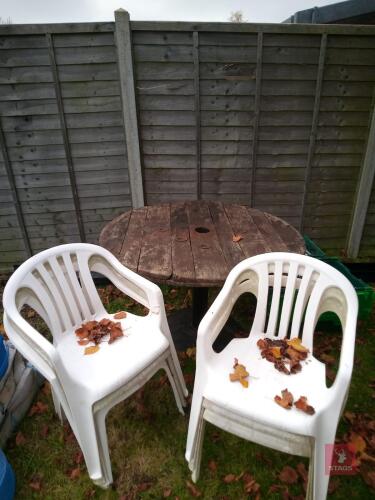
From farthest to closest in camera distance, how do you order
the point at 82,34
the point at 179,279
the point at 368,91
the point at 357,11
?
the point at 357,11, the point at 368,91, the point at 82,34, the point at 179,279

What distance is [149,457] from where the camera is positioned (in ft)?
5.94

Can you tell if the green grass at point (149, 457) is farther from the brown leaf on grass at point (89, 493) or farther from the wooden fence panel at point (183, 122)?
the wooden fence panel at point (183, 122)

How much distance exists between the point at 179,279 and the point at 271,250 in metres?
0.67

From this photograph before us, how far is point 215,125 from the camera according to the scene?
11.0 ft

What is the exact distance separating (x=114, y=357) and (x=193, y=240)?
93 centimetres

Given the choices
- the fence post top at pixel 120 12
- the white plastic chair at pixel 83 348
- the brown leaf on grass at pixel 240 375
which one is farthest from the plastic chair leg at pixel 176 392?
the fence post top at pixel 120 12

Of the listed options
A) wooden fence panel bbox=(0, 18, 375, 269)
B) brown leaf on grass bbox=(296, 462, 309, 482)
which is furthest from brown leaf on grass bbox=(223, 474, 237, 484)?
wooden fence panel bbox=(0, 18, 375, 269)

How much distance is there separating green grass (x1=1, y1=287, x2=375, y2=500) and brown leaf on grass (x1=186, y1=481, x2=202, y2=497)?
0.02m

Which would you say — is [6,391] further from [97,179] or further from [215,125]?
[215,125]

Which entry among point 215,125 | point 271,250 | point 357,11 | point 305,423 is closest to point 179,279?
point 271,250

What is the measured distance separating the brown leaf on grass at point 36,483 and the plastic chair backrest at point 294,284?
151 centimetres

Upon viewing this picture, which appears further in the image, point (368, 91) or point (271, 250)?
point (368, 91)

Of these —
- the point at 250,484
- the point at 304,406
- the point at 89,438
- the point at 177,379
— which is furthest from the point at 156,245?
the point at 250,484

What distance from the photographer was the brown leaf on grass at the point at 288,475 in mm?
1668
